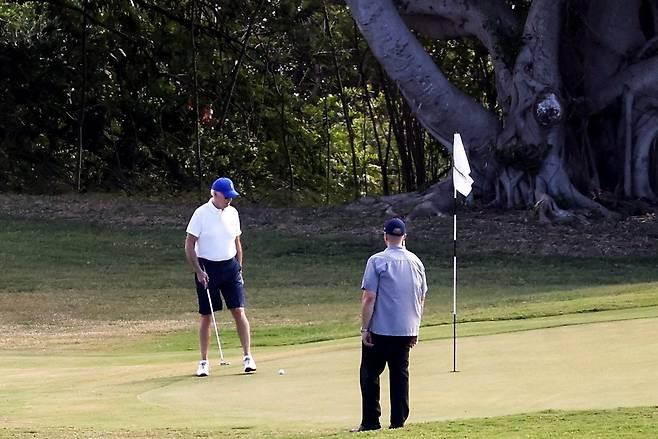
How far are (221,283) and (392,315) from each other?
3658 millimetres

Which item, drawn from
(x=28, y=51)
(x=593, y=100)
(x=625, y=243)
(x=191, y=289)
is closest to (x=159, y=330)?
(x=191, y=289)

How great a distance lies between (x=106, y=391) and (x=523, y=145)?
57.2 feet

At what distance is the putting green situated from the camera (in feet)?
30.4

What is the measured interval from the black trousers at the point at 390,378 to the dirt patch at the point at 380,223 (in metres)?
16.5

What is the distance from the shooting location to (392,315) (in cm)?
917

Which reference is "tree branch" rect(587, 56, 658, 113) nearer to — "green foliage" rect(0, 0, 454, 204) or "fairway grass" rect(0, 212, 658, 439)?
"fairway grass" rect(0, 212, 658, 439)

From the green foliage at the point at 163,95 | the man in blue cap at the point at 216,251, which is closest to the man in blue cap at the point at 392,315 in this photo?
the man in blue cap at the point at 216,251

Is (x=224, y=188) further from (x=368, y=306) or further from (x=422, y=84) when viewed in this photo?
(x=422, y=84)

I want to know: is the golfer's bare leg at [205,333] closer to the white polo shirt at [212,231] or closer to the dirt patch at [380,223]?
the white polo shirt at [212,231]

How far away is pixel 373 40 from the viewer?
28094mm

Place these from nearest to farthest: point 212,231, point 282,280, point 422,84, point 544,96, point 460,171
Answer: point 212,231
point 460,171
point 282,280
point 544,96
point 422,84

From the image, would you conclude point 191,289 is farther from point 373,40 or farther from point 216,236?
point 216,236

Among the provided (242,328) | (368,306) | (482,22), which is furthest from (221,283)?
(482,22)

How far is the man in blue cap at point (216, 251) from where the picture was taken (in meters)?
12.4
